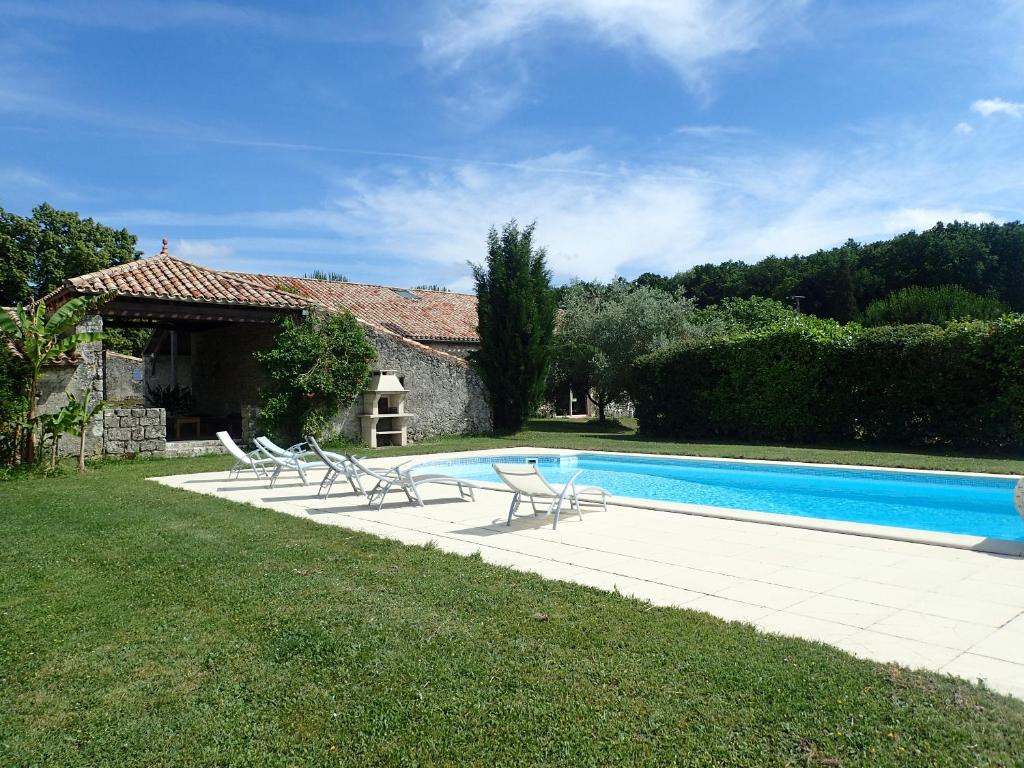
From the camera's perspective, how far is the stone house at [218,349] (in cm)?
1647

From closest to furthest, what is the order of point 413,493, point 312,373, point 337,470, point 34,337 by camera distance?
1. point 413,493
2. point 337,470
3. point 34,337
4. point 312,373

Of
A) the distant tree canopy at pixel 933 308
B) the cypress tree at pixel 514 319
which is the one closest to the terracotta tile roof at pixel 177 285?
the cypress tree at pixel 514 319

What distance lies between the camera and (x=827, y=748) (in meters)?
3.05

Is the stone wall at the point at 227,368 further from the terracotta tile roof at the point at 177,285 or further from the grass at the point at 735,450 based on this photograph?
the grass at the point at 735,450

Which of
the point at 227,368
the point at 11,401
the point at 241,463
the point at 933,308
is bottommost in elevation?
the point at 241,463

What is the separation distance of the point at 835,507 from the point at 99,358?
50.4 ft

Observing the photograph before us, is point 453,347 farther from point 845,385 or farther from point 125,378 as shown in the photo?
point 125,378

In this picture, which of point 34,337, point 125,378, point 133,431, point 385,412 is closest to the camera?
point 34,337

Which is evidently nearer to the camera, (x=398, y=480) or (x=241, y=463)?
(x=398, y=480)

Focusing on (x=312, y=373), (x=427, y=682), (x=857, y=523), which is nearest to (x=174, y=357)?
(x=312, y=373)

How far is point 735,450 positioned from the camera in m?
17.4

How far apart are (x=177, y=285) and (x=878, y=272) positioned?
4197 cm

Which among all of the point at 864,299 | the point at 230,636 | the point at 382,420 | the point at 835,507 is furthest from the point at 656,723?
the point at 864,299

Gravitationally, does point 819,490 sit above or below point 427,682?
below
